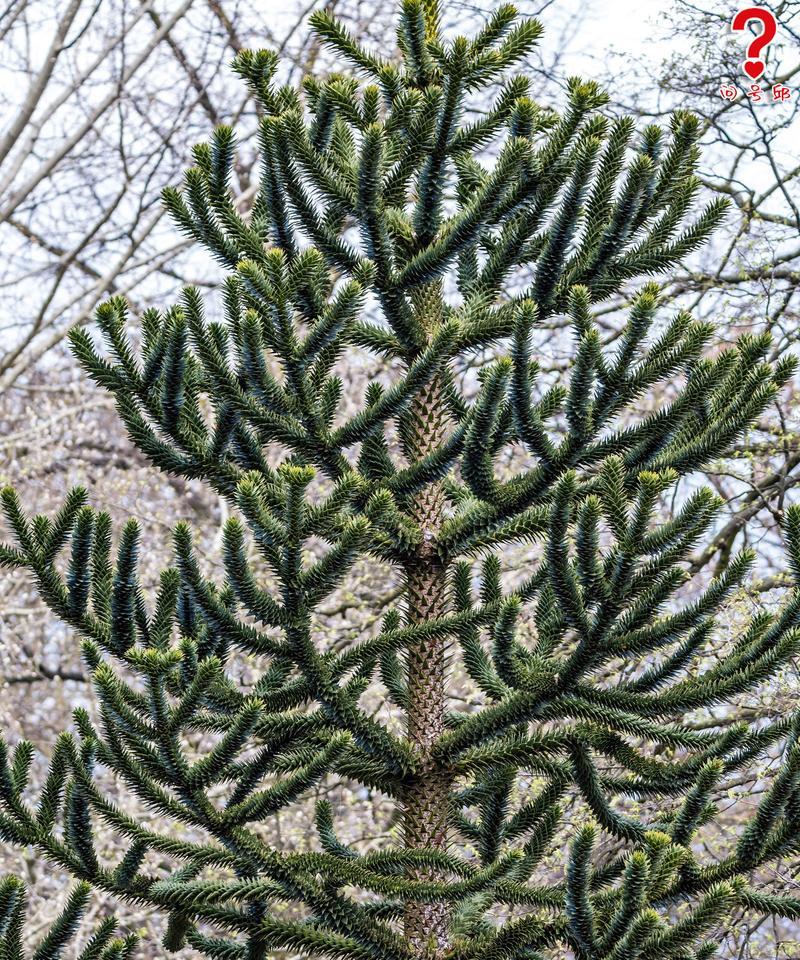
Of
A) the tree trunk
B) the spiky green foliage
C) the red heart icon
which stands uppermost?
the red heart icon

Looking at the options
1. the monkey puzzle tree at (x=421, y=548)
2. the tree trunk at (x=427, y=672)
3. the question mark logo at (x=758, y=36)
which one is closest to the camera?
the monkey puzzle tree at (x=421, y=548)

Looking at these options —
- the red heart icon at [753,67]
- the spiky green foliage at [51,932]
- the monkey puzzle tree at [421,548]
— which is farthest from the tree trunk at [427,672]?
the red heart icon at [753,67]

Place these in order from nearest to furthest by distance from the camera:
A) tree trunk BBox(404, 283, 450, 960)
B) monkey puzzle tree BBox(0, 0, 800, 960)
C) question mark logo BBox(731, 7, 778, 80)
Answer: monkey puzzle tree BBox(0, 0, 800, 960)
tree trunk BBox(404, 283, 450, 960)
question mark logo BBox(731, 7, 778, 80)

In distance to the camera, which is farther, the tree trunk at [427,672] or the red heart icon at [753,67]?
the red heart icon at [753,67]

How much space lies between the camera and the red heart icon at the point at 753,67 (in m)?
8.77

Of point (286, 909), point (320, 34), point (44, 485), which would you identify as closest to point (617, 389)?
point (320, 34)

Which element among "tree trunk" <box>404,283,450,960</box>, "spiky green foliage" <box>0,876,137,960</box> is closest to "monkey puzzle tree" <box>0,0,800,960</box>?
"tree trunk" <box>404,283,450,960</box>

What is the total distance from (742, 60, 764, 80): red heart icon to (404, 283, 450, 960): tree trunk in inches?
208

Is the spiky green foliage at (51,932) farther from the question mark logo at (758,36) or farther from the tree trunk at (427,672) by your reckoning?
the question mark logo at (758,36)

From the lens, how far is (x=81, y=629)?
3.87 m

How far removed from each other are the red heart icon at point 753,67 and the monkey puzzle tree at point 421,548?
4.86 metres

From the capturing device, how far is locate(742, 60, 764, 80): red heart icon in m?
8.77

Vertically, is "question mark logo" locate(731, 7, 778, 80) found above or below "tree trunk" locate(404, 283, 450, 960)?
above

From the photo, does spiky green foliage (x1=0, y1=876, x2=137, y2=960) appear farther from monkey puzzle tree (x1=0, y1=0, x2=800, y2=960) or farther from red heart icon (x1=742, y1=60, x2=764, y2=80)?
red heart icon (x1=742, y1=60, x2=764, y2=80)
